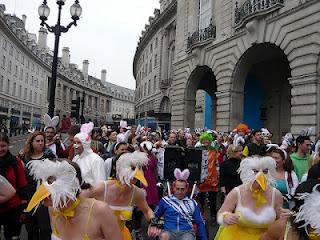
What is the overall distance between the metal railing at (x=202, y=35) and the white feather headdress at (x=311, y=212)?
18.4m

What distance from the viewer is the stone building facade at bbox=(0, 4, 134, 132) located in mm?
52991

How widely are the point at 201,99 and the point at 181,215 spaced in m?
24.6

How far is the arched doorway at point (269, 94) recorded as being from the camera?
66.9 ft

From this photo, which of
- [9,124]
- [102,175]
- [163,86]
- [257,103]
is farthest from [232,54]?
[9,124]

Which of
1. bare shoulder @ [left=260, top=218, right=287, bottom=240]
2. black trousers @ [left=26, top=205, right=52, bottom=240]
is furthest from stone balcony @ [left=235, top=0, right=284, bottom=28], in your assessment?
bare shoulder @ [left=260, top=218, right=287, bottom=240]

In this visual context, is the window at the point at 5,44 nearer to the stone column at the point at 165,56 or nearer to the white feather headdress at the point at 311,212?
the stone column at the point at 165,56

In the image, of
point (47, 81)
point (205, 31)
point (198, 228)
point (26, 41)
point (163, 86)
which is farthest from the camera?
point (47, 81)

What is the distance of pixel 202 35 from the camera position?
20.9m

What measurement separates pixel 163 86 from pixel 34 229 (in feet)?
117

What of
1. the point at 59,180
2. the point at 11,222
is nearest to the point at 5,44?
the point at 11,222

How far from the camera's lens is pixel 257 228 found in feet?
12.0

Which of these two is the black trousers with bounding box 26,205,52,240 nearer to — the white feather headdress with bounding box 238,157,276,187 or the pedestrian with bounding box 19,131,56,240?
the pedestrian with bounding box 19,131,56,240

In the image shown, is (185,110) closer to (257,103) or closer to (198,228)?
(257,103)

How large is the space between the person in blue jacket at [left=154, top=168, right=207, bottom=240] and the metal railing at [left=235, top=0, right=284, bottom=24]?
12080 mm
